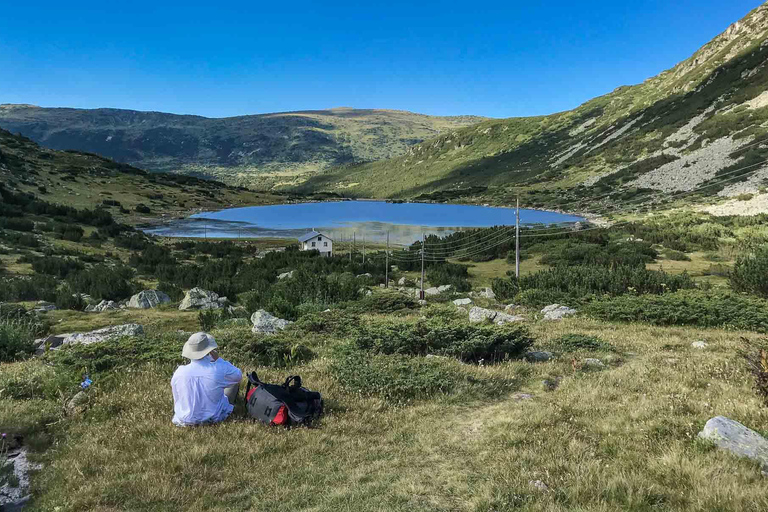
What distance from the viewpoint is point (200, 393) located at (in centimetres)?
615

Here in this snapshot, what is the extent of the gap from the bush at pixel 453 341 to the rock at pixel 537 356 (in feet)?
0.60

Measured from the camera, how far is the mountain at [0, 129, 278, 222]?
60.0m

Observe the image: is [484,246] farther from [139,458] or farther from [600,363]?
[139,458]

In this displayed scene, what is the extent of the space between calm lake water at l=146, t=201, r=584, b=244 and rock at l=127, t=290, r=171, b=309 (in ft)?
135

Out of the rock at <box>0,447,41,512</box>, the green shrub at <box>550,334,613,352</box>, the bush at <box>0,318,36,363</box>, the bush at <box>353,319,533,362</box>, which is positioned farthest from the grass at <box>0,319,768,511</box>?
the bush at <box>0,318,36,363</box>

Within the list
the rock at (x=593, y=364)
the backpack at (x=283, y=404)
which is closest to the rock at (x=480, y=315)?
the rock at (x=593, y=364)

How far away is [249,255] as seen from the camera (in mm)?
47500

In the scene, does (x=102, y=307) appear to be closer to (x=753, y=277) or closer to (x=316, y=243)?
(x=753, y=277)

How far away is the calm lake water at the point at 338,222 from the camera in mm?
67562

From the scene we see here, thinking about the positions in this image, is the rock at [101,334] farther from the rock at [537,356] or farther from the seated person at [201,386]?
the rock at [537,356]

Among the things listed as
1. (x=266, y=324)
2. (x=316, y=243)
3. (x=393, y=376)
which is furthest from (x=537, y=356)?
(x=316, y=243)

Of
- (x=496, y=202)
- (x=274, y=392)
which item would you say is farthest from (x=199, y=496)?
(x=496, y=202)

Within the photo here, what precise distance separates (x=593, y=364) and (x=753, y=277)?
14.4 metres

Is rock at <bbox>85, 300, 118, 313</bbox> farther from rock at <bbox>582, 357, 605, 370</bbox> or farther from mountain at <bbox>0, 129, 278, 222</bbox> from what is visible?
mountain at <bbox>0, 129, 278, 222</bbox>
